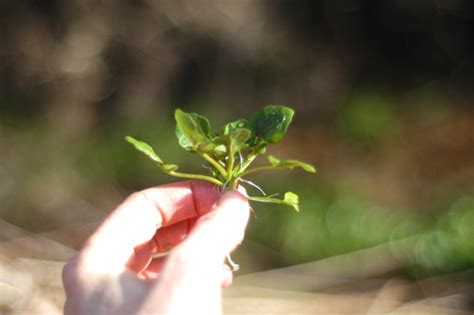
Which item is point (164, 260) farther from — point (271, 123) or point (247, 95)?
point (247, 95)

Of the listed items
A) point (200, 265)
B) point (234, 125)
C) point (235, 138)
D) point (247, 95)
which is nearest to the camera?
point (200, 265)

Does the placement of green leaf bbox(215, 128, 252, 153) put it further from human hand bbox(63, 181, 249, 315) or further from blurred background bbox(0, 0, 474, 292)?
blurred background bbox(0, 0, 474, 292)

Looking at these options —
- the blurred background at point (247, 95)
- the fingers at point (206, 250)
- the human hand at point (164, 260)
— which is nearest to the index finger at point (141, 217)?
the human hand at point (164, 260)

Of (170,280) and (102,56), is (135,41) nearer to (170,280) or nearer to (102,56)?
(102,56)

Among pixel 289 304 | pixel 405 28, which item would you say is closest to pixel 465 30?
pixel 405 28

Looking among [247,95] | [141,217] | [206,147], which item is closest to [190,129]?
[206,147]
